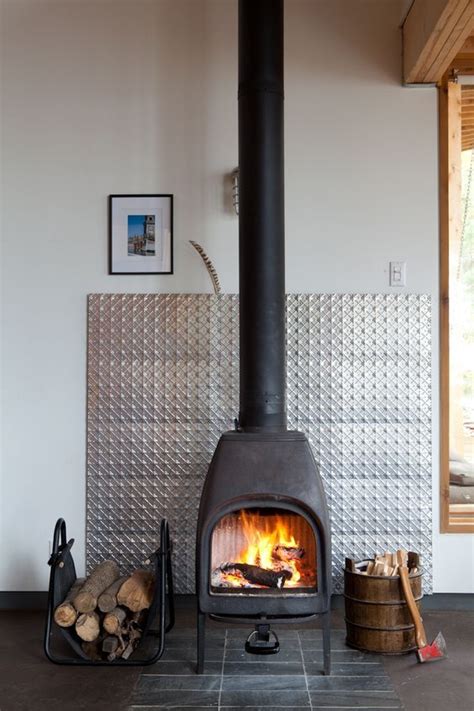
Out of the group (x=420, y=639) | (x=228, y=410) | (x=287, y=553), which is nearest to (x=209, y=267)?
(x=228, y=410)

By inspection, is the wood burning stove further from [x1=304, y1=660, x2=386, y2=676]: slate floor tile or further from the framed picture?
the framed picture

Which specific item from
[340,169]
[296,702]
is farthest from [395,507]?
[340,169]

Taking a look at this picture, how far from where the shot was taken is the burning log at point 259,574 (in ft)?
8.40

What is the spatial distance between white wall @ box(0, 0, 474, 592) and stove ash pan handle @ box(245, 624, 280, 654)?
0.95 metres

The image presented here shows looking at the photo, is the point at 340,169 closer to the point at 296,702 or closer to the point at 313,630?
the point at 313,630

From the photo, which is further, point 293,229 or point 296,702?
point 293,229

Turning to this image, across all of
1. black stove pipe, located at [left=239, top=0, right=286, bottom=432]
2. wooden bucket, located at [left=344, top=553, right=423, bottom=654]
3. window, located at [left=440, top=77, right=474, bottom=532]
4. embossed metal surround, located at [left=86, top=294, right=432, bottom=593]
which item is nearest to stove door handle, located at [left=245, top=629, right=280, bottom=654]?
wooden bucket, located at [left=344, top=553, right=423, bottom=654]

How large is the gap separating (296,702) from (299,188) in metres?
2.07

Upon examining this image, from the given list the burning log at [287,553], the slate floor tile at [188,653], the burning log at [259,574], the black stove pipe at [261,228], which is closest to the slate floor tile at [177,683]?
the slate floor tile at [188,653]

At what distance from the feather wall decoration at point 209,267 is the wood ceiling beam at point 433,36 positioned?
117 cm

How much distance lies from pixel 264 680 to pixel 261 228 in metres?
1.59

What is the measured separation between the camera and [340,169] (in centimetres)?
324

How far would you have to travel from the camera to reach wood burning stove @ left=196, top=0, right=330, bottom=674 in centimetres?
255

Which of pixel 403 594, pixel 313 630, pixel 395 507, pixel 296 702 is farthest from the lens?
pixel 395 507
